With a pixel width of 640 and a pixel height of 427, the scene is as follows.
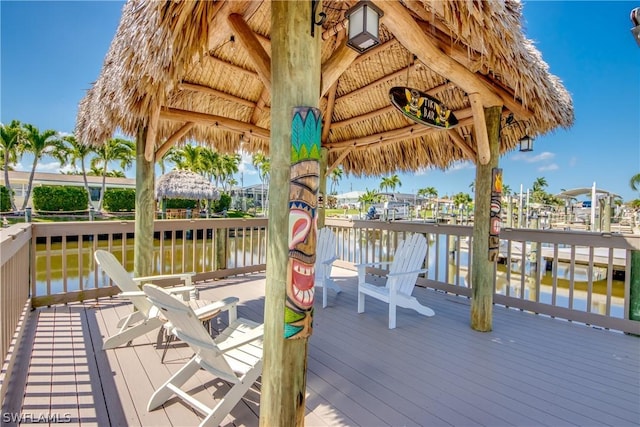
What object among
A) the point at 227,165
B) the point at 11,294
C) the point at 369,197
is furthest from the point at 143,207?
the point at 369,197

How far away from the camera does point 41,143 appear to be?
19.9m

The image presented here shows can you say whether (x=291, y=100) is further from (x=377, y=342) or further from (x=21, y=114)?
(x=21, y=114)

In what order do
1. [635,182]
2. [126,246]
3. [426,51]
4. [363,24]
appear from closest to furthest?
[363,24]
[426,51]
[126,246]
[635,182]

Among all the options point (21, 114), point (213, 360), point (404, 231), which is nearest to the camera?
point (213, 360)

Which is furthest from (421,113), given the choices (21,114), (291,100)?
(21,114)

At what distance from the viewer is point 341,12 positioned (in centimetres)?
320

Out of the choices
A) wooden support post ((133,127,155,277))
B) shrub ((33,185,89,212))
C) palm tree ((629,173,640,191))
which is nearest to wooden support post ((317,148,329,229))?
wooden support post ((133,127,155,277))

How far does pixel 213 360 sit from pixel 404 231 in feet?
Result: 12.9

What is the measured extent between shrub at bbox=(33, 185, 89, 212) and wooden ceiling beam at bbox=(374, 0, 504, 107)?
76.3 feet

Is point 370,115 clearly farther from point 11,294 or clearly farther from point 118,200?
point 118,200

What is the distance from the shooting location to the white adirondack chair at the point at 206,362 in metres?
1.82

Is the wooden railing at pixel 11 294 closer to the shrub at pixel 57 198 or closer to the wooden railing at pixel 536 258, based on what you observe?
the wooden railing at pixel 536 258

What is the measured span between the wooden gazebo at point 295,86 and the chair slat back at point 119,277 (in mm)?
678

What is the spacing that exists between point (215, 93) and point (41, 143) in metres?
22.4
